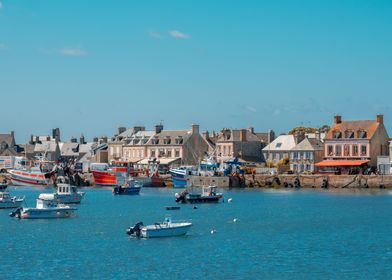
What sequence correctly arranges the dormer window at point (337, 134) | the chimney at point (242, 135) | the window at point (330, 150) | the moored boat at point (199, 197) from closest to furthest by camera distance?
1. the moored boat at point (199, 197)
2. the dormer window at point (337, 134)
3. the window at point (330, 150)
4. the chimney at point (242, 135)

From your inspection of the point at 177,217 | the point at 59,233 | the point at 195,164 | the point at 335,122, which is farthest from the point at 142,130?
the point at 59,233

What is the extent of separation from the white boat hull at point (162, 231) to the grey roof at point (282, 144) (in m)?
70.9

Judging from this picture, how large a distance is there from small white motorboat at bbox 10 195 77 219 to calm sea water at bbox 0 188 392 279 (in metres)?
0.91

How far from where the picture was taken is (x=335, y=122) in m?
120

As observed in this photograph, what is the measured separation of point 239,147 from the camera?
130m

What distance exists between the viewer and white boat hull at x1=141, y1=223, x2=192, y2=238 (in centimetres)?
5384

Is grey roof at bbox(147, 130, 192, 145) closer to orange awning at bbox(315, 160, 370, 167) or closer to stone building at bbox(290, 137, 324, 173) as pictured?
stone building at bbox(290, 137, 324, 173)

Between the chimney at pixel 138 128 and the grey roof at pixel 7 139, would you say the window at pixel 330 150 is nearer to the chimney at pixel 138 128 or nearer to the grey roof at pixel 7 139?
the chimney at pixel 138 128

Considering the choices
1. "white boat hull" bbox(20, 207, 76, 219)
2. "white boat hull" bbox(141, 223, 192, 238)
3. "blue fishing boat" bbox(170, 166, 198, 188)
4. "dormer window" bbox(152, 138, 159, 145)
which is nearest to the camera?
"white boat hull" bbox(141, 223, 192, 238)

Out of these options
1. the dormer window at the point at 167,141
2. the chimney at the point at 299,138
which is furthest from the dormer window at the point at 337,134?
the dormer window at the point at 167,141

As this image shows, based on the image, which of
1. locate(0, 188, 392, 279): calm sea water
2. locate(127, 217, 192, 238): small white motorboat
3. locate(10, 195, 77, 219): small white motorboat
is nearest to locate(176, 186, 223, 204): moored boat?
locate(0, 188, 392, 279): calm sea water

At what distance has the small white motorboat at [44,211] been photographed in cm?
6638

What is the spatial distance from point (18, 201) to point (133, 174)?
46023mm

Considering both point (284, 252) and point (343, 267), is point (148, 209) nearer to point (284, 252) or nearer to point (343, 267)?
point (284, 252)
